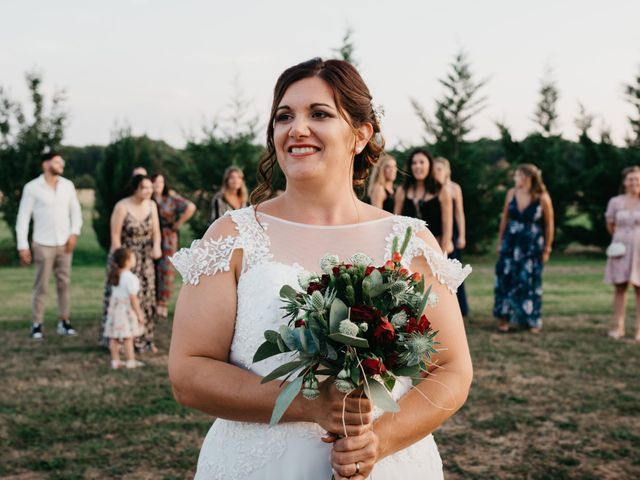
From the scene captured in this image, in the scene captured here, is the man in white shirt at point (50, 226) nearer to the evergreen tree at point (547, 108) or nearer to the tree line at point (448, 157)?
the tree line at point (448, 157)

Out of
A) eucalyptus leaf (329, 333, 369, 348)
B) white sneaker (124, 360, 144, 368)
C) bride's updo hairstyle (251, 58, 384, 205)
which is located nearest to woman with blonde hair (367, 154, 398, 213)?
white sneaker (124, 360, 144, 368)

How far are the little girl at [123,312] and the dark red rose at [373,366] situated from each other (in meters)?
6.23

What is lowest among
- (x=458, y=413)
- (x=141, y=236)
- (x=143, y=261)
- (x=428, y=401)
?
(x=458, y=413)

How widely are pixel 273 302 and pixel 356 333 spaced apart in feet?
1.50

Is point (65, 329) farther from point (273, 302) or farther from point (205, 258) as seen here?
point (273, 302)

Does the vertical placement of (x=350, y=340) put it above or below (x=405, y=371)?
above

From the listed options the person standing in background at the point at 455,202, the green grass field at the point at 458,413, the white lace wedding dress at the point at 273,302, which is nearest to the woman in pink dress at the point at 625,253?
the green grass field at the point at 458,413

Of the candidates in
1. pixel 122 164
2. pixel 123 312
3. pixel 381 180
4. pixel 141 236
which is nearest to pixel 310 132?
pixel 123 312

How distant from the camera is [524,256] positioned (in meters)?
9.81

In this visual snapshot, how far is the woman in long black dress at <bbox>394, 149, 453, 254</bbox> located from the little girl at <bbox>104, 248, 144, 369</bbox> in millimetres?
3594

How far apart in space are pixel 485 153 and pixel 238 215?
67.6ft

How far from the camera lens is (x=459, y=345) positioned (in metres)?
2.28

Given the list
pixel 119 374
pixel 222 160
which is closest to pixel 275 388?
pixel 119 374

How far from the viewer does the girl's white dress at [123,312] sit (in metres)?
7.56
